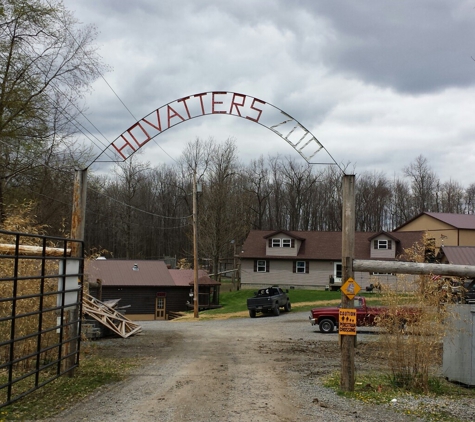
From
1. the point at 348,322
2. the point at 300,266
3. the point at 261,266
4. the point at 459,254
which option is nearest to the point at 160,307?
the point at 261,266

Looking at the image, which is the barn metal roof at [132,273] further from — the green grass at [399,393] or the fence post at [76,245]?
the green grass at [399,393]

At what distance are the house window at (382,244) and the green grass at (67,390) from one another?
35082 millimetres

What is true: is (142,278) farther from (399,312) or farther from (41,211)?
(399,312)

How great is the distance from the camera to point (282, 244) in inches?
1825

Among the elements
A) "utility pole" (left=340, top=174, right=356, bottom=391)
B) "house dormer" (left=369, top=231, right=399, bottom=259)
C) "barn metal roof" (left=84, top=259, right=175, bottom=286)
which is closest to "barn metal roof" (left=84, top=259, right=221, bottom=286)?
"barn metal roof" (left=84, top=259, right=175, bottom=286)

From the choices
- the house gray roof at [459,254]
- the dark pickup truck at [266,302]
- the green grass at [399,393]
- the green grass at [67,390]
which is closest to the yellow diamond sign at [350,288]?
the green grass at [399,393]

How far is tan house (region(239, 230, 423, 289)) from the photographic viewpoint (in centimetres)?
4503

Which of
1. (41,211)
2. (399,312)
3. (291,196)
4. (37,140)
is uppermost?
(291,196)

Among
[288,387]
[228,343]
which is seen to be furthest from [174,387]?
[228,343]

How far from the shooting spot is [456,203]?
75.1 meters

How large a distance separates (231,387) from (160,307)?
34.7 meters

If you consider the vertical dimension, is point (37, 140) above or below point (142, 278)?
above

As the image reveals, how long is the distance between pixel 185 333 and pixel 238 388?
13.0 meters

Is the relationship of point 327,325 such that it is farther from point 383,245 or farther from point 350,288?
point 383,245
